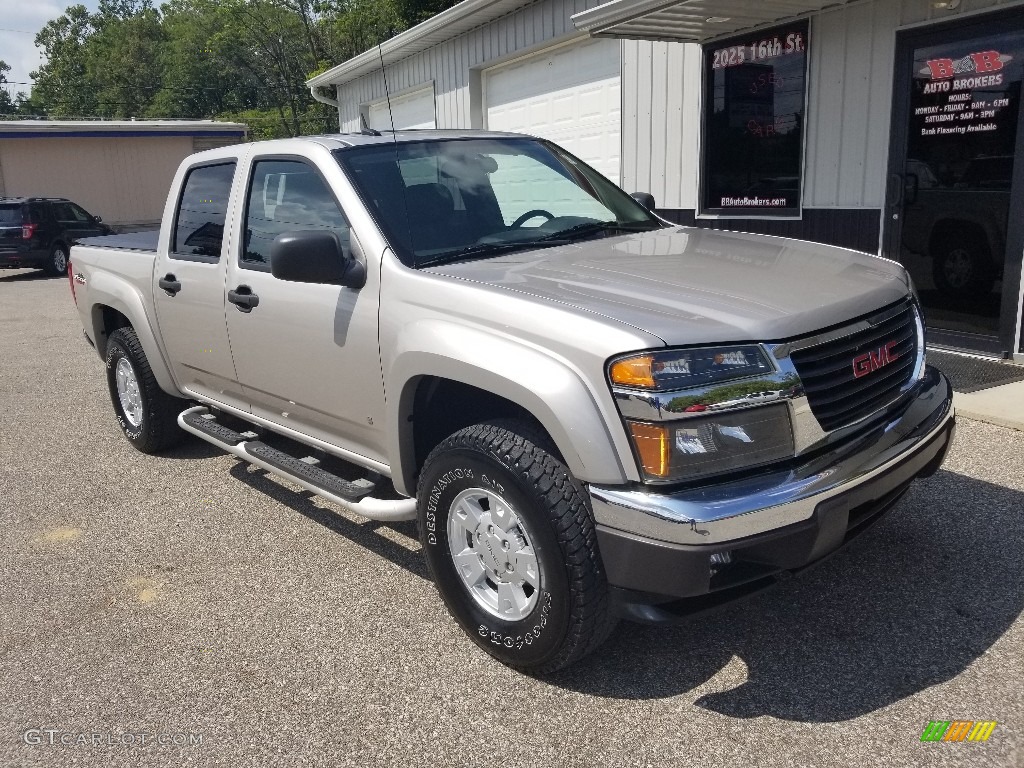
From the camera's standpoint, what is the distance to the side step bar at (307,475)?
3.45m

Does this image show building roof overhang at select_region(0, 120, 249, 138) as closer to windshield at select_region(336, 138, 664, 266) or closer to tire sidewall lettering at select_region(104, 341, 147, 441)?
tire sidewall lettering at select_region(104, 341, 147, 441)

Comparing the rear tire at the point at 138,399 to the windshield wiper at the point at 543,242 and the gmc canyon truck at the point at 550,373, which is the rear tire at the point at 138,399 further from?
the windshield wiper at the point at 543,242

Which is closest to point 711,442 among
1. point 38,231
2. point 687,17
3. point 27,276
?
point 687,17

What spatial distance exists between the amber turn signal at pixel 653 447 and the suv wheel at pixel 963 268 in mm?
5407

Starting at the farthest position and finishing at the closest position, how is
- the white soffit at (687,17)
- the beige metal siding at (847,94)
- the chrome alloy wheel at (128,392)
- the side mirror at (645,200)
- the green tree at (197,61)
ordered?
the green tree at (197,61) < the white soffit at (687,17) < the beige metal siding at (847,94) < the chrome alloy wheel at (128,392) < the side mirror at (645,200)

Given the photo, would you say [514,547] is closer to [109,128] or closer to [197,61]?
[109,128]

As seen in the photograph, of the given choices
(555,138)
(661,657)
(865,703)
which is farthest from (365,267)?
(555,138)

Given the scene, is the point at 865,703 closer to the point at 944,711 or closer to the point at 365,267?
the point at 944,711

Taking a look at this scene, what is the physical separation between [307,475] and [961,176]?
5.61 m

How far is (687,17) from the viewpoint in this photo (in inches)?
313

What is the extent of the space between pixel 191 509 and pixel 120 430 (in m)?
2.02

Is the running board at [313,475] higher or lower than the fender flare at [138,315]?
lower

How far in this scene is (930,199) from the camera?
274 inches

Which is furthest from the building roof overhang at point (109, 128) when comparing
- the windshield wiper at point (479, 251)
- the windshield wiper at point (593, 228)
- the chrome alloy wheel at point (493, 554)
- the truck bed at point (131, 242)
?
the chrome alloy wheel at point (493, 554)
